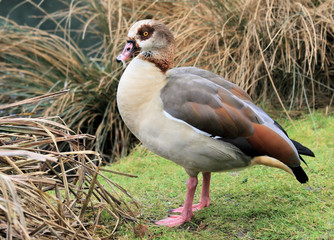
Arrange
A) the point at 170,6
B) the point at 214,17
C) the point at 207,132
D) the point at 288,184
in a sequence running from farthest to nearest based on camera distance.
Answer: the point at 170,6 < the point at 214,17 < the point at 288,184 < the point at 207,132

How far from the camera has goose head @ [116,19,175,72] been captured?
3.06m

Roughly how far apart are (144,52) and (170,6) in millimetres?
3235

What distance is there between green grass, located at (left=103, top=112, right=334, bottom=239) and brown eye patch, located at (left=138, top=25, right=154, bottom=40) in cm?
121

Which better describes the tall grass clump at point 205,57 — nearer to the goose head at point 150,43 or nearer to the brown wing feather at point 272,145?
the brown wing feather at point 272,145

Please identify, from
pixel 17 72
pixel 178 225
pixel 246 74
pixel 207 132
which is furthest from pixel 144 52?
pixel 17 72

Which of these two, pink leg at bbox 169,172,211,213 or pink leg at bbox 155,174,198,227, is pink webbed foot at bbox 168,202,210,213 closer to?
pink leg at bbox 169,172,211,213

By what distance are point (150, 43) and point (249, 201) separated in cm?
135

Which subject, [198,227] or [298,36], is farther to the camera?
[298,36]

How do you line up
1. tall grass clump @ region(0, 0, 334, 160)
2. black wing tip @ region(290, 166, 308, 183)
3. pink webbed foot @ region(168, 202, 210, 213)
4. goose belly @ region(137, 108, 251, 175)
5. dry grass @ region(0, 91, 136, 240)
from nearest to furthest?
dry grass @ region(0, 91, 136, 240)
goose belly @ region(137, 108, 251, 175)
black wing tip @ region(290, 166, 308, 183)
pink webbed foot @ region(168, 202, 210, 213)
tall grass clump @ region(0, 0, 334, 160)

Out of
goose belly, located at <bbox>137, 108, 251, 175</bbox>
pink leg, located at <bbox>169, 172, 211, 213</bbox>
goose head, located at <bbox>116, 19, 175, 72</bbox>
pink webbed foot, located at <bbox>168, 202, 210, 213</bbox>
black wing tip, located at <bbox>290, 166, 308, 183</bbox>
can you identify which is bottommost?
pink webbed foot, located at <bbox>168, 202, 210, 213</bbox>

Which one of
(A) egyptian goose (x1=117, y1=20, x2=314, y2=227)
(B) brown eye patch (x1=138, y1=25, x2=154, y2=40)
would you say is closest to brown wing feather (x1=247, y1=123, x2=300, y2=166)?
(A) egyptian goose (x1=117, y1=20, x2=314, y2=227)

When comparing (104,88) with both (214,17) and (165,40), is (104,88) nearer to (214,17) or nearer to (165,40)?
(214,17)

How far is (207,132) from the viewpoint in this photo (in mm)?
2832

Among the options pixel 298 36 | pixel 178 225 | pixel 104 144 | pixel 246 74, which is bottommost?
pixel 104 144
